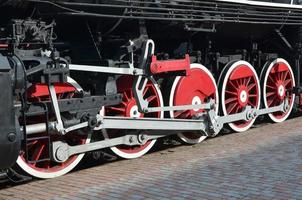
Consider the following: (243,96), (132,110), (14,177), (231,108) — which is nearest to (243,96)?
(243,96)

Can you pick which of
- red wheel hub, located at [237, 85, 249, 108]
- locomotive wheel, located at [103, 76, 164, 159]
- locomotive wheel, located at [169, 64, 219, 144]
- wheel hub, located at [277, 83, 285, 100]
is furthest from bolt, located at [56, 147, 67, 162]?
wheel hub, located at [277, 83, 285, 100]

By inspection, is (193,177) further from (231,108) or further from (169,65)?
(231,108)

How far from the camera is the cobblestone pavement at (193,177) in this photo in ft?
15.9

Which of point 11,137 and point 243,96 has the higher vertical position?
point 11,137

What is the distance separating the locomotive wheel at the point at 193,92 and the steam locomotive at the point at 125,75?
1cm

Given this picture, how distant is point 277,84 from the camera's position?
8773mm

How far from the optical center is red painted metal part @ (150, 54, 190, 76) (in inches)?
246

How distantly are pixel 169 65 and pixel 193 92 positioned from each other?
0.78m

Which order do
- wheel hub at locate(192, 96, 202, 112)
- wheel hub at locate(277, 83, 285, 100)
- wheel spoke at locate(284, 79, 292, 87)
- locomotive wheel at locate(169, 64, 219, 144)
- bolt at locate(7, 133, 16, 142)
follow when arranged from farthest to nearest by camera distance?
wheel spoke at locate(284, 79, 292, 87), wheel hub at locate(277, 83, 285, 100), wheel hub at locate(192, 96, 202, 112), locomotive wheel at locate(169, 64, 219, 144), bolt at locate(7, 133, 16, 142)

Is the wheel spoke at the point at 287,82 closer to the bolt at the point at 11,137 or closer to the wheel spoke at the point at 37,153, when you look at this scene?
the wheel spoke at the point at 37,153

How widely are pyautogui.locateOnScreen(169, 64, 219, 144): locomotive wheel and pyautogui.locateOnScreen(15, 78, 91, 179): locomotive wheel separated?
1537 millimetres

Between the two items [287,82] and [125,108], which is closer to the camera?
[125,108]

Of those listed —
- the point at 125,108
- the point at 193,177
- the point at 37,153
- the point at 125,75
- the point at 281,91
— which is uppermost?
the point at 125,75

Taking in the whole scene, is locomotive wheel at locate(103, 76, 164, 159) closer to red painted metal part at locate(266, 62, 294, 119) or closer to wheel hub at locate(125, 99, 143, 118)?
wheel hub at locate(125, 99, 143, 118)
